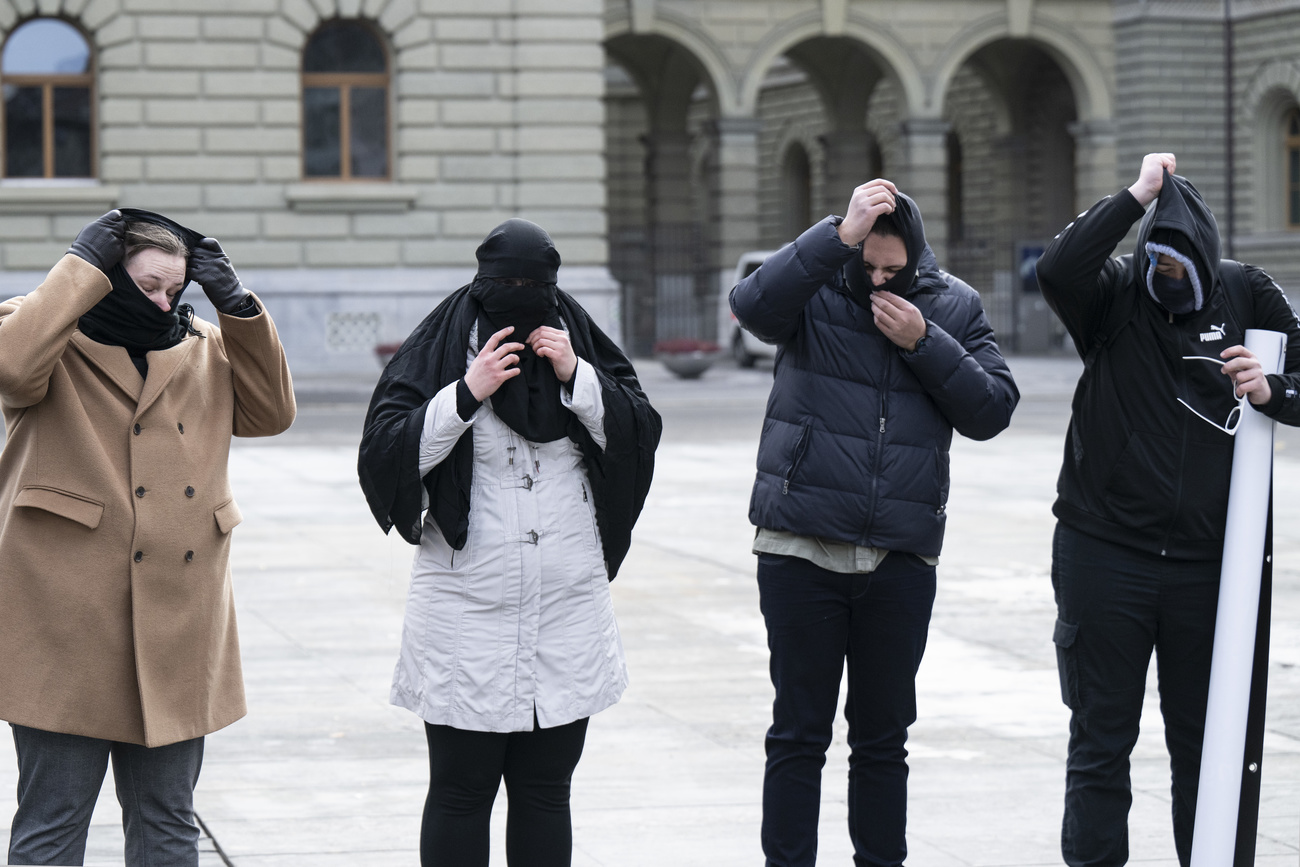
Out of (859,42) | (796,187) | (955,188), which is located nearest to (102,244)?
(859,42)

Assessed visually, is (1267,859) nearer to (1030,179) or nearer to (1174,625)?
(1174,625)

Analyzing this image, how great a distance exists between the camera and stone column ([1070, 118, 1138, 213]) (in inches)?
1373

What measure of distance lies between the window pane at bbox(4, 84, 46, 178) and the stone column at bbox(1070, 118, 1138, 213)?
Answer: 737 inches

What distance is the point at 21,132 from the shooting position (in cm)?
2705

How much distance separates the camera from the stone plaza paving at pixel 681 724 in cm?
532

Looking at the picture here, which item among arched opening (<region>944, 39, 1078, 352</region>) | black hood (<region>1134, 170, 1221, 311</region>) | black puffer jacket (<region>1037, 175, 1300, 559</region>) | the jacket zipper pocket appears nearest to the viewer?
black hood (<region>1134, 170, 1221, 311</region>)

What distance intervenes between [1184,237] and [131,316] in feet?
7.75

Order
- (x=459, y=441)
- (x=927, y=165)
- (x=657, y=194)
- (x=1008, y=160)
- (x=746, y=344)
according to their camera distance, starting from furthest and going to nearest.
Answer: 1. (x=1008, y=160)
2. (x=657, y=194)
3. (x=927, y=165)
4. (x=746, y=344)
5. (x=459, y=441)

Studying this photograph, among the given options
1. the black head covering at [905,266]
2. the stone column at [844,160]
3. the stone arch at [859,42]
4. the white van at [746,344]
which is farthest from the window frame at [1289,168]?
the black head covering at [905,266]

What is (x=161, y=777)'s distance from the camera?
13.4 ft

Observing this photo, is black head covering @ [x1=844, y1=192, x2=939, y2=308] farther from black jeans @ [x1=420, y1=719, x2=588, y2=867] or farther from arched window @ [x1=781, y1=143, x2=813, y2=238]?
arched window @ [x1=781, y1=143, x2=813, y2=238]

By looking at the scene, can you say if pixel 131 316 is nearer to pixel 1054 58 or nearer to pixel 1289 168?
pixel 1289 168

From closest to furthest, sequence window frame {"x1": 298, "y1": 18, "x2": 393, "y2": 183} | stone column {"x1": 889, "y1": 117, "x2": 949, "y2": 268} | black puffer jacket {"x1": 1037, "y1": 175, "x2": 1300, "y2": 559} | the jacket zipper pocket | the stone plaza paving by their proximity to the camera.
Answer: black puffer jacket {"x1": 1037, "y1": 175, "x2": 1300, "y2": 559} → the jacket zipper pocket → the stone plaza paving → window frame {"x1": 298, "y1": 18, "x2": 393, "y2": 183} → stone column {"x1": 889, "y1": 117, "x2": 949, "y2": 268}

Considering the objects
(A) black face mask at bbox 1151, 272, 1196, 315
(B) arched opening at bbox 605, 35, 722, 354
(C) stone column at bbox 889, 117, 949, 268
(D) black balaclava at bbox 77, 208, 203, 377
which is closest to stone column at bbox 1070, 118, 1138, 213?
(C) stone column at bbox 889, 117, 949, 268
